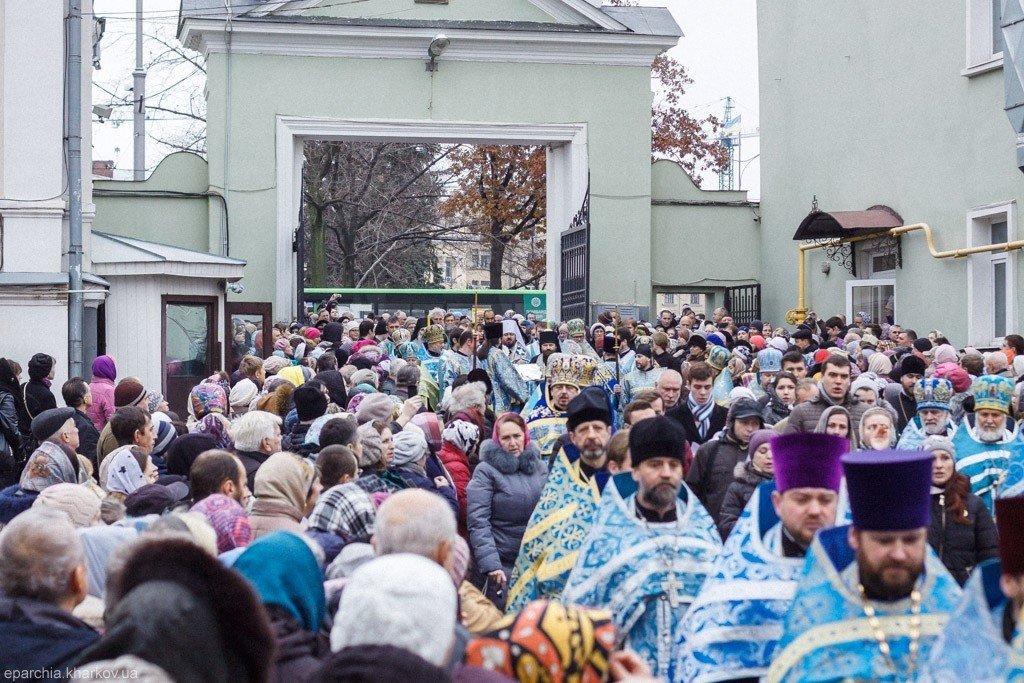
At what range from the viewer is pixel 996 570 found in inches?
169

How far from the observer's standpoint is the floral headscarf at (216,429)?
9.80 meters

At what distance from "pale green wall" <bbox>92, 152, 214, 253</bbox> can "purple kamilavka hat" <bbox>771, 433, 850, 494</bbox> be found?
2339 cm

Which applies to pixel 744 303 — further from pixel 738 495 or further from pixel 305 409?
pixel 738 495

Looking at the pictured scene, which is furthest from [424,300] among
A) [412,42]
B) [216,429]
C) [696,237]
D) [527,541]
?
[527,541]

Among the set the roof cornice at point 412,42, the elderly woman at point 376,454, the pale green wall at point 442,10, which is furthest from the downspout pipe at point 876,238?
the elderly woman at point 376,454

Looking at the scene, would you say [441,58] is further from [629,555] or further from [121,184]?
[629,555]

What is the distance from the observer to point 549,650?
13.0 feet

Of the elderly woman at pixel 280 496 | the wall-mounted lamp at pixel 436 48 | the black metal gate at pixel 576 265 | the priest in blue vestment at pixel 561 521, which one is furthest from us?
the wall-mounted lamp at pixel 436 48

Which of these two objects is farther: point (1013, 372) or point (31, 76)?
point (31, 76)

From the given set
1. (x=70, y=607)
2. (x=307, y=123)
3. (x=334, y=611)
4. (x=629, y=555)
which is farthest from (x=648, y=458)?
(x=307, y=123)

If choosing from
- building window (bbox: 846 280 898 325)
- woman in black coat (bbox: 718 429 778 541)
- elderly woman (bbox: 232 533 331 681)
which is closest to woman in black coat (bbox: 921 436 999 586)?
woman in black coat (bbox: 718 429 778 541)

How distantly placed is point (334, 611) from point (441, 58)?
23.8 metres

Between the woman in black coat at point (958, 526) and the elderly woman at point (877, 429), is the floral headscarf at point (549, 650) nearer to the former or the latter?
the woman in black coat at point (958, 526)

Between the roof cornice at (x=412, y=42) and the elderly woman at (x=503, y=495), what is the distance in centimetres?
2011
